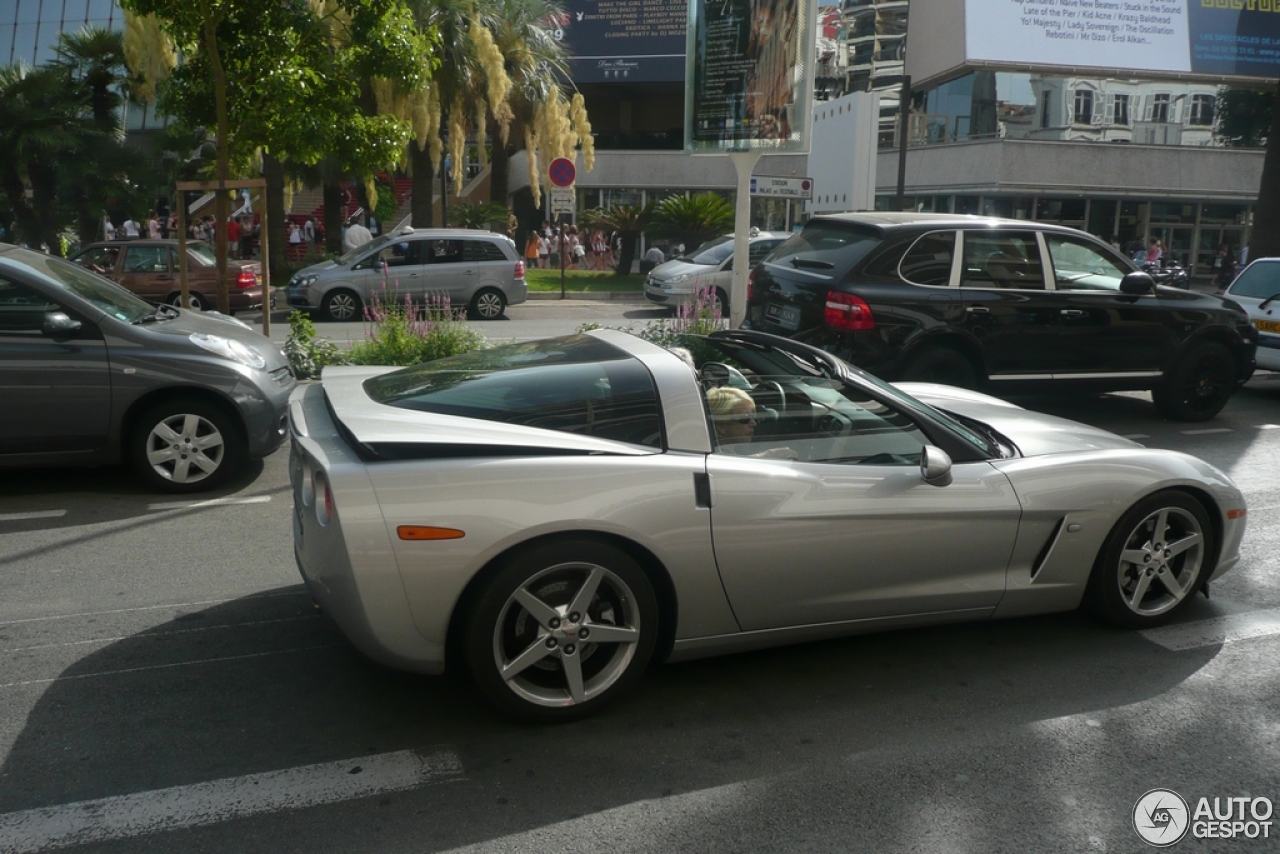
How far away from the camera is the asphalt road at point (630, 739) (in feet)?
10.7

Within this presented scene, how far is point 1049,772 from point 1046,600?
42.0 inches

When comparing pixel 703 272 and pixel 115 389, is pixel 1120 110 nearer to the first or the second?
pixel 703 272

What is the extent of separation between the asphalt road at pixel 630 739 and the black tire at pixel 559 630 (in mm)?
139

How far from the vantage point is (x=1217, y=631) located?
486cm

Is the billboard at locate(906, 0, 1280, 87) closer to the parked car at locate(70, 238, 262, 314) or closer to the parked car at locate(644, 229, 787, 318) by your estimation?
the parked car at locate(644, 229, 787, 318)

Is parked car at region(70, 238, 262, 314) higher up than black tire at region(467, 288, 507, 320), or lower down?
higher up

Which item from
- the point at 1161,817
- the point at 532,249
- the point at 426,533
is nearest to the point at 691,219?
the point at 532,249

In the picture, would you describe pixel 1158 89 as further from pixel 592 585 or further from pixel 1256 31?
pixel 592 585

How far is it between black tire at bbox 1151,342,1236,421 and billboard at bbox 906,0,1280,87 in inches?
1018

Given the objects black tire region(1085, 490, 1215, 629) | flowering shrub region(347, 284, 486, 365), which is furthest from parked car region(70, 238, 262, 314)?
black tire region(1085, 490, 1215, 629)

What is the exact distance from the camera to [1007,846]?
10.5 feet

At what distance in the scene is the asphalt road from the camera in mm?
3260

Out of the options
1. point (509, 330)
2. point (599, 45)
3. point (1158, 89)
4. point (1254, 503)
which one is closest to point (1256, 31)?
point (1158, 89)

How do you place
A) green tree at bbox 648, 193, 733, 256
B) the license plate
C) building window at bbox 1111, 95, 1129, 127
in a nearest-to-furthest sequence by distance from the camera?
the license plate → green tree at bbox 648, 193, 733, 256 → building window at bbox 1111, 95, 1129, 127
